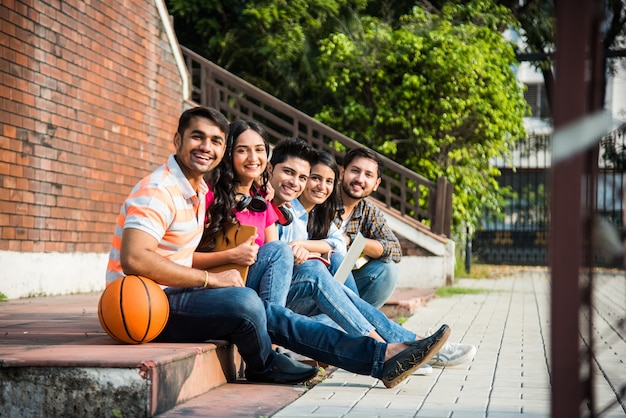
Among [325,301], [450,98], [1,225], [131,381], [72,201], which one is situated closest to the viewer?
[131,381]

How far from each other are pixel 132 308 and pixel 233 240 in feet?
2.55

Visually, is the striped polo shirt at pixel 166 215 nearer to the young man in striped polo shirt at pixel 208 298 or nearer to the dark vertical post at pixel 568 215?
the young man in striped polo shirt at pixel 208 298

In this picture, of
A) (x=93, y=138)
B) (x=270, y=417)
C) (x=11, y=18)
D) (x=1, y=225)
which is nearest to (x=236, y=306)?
(x=270, y=417)

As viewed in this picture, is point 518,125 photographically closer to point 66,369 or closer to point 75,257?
point 75,257

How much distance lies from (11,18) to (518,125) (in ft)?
34.7

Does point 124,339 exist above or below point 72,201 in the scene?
below

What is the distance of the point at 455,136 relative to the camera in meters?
16.0

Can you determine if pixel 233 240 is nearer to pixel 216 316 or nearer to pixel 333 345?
Answer: pixel 216 316

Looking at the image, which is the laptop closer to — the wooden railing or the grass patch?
the grass patch

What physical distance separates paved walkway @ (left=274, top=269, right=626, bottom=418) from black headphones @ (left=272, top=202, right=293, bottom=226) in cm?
98

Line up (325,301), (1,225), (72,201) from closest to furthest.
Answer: (325,301), (1,225), (72,201)

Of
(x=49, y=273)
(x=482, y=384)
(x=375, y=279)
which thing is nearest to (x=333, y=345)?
(x=482, y=384)

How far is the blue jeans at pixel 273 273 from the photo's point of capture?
4.84m

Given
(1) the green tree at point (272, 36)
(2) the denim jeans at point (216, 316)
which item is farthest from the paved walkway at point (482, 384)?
(1) the green tree at point (272, 36)
